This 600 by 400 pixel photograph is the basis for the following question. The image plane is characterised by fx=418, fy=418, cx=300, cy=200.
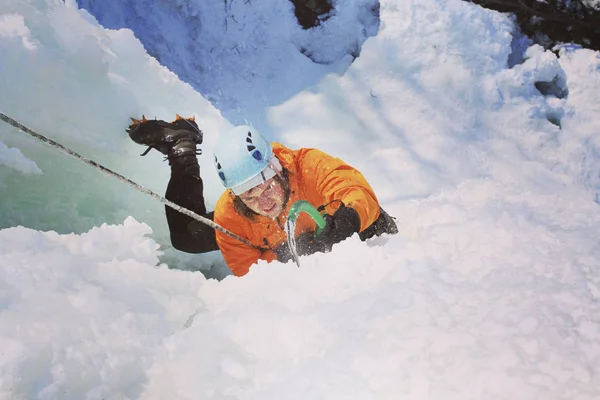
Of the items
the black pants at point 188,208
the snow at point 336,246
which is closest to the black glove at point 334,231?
the snow at point 336,246

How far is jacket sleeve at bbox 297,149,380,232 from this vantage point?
1.99m

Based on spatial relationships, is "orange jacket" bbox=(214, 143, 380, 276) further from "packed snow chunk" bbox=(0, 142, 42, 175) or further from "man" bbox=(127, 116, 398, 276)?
"packed snow chunk" bbox=(0, 142, 42, 175)

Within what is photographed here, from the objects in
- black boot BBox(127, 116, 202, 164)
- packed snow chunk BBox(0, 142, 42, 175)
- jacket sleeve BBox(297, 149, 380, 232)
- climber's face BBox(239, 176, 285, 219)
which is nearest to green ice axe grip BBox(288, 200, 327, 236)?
jacket sleeve BBox(297, 149, 380, 232)

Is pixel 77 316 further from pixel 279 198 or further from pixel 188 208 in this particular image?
pixel 188 208

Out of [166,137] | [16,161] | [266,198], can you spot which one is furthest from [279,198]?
[16,161]

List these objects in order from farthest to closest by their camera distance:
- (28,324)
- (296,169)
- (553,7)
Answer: (553,7) < (296,169) < (28,324)

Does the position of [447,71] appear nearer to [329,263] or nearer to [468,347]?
[329,263]

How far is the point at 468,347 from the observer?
1.01 metres

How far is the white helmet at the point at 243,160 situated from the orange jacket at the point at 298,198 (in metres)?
0.17

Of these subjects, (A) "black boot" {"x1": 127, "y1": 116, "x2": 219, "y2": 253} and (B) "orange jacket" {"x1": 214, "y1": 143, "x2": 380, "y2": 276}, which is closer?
(B) "orange jacket" {"x1": 214, "y1": 143, "x2": 380, "y2": 276}

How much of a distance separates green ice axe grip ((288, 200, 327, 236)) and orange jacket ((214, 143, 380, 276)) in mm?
210

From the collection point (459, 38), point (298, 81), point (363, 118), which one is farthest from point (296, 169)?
point (459, 38)

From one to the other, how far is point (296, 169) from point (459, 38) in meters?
3.31

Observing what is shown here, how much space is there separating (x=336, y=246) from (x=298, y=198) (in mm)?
726
